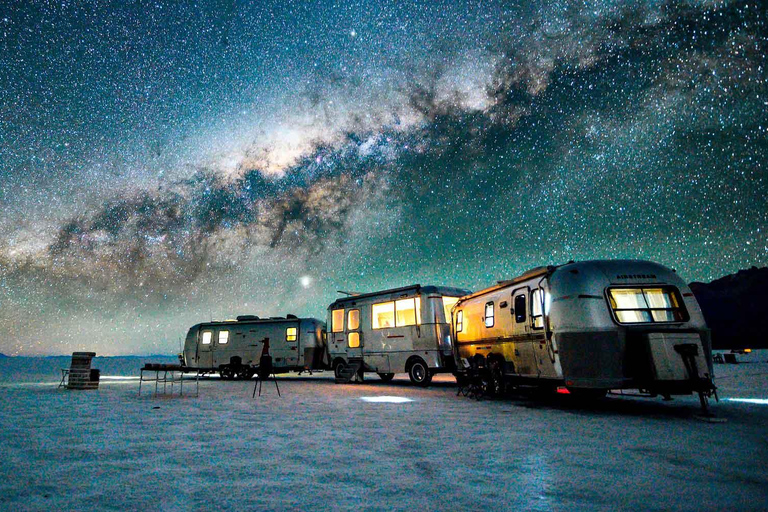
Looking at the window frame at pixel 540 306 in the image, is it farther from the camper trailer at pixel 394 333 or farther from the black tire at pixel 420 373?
the black tire at pixel 420 373

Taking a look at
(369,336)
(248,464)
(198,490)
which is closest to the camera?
(198,490)

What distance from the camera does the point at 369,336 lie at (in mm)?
18156

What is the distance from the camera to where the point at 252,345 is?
2348 cm

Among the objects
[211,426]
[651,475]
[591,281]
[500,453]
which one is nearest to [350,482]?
[500,453]

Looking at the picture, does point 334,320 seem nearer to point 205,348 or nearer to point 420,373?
point 420,373

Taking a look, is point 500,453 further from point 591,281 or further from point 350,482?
point 591,281

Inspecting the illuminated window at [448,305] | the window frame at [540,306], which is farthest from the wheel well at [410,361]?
the window frame at [540,306]

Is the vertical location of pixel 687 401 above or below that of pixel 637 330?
below

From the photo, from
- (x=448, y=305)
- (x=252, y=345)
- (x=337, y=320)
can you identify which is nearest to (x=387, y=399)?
(x=448, y=305)

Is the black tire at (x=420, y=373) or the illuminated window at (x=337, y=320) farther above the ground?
the illuminated window at (x=337, y=320)

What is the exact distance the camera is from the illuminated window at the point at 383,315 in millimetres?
17489

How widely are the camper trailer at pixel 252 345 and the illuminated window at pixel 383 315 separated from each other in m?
5.77

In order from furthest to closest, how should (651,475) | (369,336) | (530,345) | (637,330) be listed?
1. (369,336)
2. (530,345)
3. (637,330)
4. (651,475)

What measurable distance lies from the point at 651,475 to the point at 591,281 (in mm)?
5340
